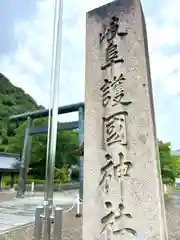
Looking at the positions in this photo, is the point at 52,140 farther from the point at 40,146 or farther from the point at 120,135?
the point at 40,146

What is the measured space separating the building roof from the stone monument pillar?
2101cm

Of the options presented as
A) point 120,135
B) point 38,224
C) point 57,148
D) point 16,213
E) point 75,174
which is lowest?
point 16,213

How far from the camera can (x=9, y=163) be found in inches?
898

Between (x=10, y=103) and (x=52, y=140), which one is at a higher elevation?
(x=10, y=103)

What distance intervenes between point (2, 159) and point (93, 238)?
22576mm

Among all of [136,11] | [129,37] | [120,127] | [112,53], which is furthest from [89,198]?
[136,11]

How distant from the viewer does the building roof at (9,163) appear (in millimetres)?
21828

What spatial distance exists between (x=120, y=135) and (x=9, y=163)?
73.8 ft

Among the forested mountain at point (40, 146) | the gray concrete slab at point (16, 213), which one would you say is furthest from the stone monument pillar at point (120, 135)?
the forested mountain at point (40, 146)

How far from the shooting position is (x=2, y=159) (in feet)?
74.9

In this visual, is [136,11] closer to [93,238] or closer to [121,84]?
[121,84]

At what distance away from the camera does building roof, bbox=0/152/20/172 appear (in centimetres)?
2183

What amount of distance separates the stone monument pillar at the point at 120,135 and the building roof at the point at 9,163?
21014 mm

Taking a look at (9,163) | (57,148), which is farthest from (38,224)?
(57,148)
